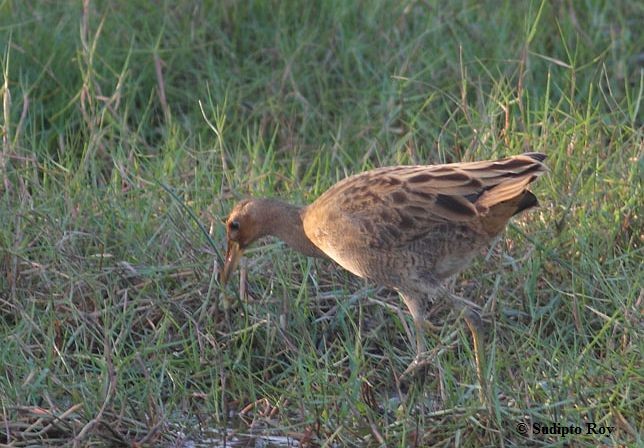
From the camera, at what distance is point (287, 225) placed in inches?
224

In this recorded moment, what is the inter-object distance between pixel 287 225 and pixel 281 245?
17.7 inches

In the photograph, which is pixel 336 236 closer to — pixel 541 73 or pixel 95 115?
pixel 95 115

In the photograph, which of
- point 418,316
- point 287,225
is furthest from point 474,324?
point 287,225

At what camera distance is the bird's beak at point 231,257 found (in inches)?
226

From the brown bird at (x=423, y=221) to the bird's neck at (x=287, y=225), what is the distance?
0.54ft

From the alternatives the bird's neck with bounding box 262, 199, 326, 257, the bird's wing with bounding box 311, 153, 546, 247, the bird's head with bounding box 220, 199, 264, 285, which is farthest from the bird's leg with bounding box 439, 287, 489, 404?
the bird's head with bounding box 220, 199, 264, 285

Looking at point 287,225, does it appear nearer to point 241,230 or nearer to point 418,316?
point 241,230

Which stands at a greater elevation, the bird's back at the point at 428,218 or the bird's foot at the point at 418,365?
the bird's back at the point at 428,218

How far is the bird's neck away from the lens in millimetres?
5664

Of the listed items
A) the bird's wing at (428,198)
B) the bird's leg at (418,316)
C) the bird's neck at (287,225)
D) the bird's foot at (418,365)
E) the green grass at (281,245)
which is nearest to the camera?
the green grass at (281,245)

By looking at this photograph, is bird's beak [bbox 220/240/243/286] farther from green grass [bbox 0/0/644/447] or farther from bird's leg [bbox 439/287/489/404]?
bird's leg [bbox 439/287/489/404]

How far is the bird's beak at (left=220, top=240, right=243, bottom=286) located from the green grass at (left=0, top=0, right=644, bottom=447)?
8cm

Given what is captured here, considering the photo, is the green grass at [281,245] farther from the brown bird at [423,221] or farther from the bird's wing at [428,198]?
the bird's wing at [428,198]

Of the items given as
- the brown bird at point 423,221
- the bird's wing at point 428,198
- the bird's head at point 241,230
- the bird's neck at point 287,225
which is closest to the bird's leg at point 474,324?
the brown bird at point 423,221
